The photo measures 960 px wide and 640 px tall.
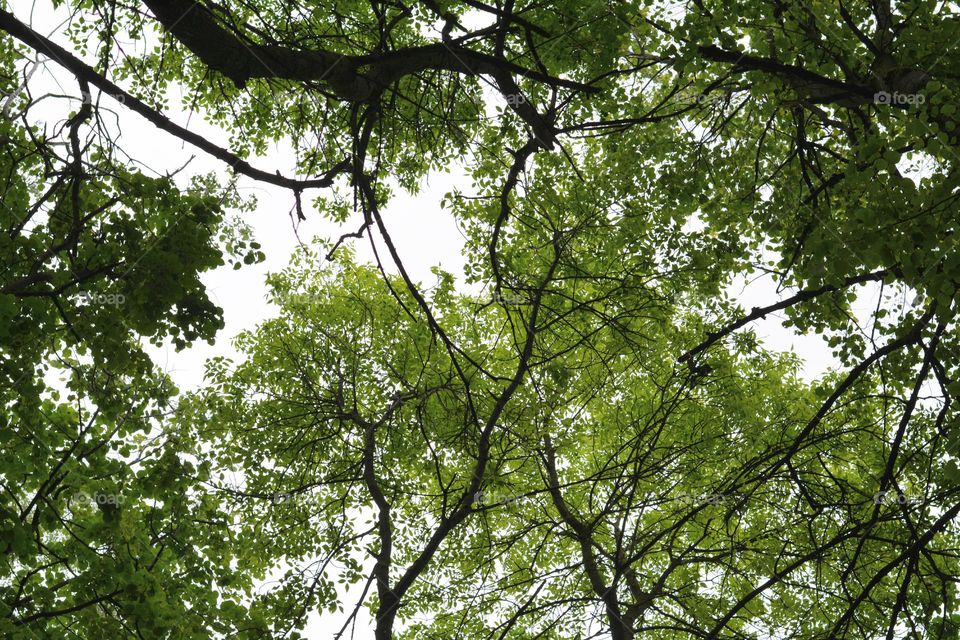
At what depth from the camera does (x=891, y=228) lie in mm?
3246

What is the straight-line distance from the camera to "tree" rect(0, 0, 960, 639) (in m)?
3.94

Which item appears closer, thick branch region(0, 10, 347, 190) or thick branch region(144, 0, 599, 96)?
thick branch region(0, 10, 347, 190)

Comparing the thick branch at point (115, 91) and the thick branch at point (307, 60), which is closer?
the thick branch at point (115, 91)

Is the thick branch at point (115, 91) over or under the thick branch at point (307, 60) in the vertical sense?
under

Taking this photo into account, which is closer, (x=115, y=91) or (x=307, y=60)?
(x=115, y=91)

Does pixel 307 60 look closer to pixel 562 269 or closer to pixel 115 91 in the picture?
pixel 115 91

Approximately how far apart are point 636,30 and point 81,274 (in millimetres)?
3646

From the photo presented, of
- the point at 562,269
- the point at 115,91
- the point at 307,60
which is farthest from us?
the point at 562,269

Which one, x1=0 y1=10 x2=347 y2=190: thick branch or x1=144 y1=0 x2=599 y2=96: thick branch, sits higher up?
x1=144 y1=0 x2=599 y2=96: thick branch

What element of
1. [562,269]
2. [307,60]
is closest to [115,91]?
[307,60]

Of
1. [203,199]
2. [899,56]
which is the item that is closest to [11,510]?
[203,199]

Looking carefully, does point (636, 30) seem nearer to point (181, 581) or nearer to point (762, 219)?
point (762, 219)

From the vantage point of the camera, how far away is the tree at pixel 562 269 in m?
3.94

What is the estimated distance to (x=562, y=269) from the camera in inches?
384
